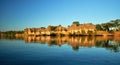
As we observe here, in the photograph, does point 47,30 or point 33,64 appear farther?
point 47,30

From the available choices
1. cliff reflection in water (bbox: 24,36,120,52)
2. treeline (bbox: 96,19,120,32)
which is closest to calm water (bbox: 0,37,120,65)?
cliff reflection in water (bbox: 24,36,120,52)

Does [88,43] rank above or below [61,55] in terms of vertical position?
above

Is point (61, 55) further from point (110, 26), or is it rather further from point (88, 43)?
point (110, 26)

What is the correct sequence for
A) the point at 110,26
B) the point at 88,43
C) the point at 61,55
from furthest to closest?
the point at 110,26
the point at 88,43
the point at 61,55

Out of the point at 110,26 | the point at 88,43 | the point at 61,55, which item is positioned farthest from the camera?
the point at 110,26

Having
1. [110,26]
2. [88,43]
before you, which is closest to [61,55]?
[88,43]

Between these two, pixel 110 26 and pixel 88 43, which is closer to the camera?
pixel 88 43

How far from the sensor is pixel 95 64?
44.0ft

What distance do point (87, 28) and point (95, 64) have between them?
8085 centimetres

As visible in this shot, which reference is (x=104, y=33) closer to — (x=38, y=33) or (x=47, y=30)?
(x=47, y=30)

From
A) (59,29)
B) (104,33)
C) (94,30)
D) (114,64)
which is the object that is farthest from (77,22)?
(114,64)

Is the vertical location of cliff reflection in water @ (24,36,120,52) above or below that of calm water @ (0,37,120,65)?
above

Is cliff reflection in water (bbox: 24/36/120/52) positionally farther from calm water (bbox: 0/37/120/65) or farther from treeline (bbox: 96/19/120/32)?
treeline (bbox: 96/19/120/32)

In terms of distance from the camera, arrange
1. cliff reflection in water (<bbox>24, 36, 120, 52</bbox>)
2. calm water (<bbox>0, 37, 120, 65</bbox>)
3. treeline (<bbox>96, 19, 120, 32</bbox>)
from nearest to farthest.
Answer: calm water (<bbox>0, 37, 120, 65</bbox>) < cliff reflection in water (<bbox>24, 36, 120, 52</bbox>) < treeline (<bbox>96, 19, 120, 32</bbox>)
